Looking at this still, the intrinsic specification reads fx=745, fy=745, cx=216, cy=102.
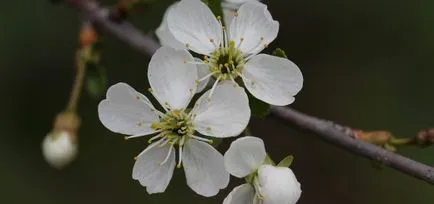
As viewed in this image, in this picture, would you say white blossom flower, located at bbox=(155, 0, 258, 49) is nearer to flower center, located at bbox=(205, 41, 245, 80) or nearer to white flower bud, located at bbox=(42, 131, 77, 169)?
flower center, located at bbox=(205, 41, 245, 80)

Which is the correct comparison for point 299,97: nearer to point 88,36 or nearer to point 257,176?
point 88,36

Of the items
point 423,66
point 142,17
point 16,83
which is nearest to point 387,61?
point 423,66

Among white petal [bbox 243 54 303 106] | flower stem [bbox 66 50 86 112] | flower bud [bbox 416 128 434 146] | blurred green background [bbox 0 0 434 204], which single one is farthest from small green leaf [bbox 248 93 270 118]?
blurred green background [bbox 0 0 434 204]

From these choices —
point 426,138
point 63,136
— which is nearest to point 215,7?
point 426,138

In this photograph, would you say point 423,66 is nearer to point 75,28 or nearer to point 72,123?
point 75,28

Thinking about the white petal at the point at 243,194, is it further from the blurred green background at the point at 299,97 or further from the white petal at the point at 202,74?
the blurred green background at the point at 299,97
